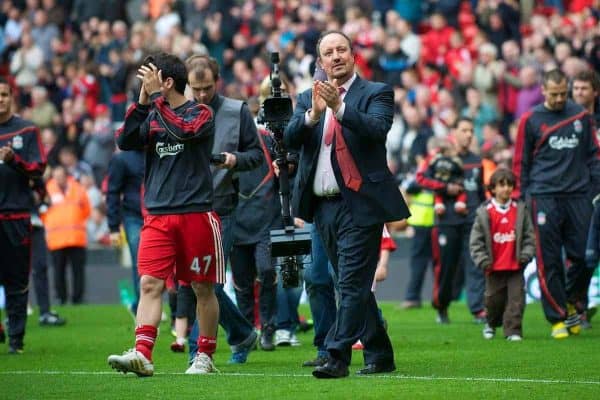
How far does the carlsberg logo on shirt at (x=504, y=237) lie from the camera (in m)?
14.6

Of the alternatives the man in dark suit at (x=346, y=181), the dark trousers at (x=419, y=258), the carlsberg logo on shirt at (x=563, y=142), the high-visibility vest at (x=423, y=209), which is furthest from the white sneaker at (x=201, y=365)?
the dark trousers at (x=419, y=258)

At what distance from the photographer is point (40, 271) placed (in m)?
19.1

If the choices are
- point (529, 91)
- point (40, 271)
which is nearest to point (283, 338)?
point (40, 271)

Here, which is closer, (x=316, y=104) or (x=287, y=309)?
(x=316, y=104)

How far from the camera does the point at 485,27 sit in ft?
85.9

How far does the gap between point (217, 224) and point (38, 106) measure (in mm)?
19118

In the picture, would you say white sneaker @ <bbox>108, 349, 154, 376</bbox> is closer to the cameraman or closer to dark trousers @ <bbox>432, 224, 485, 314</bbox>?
the cameraman

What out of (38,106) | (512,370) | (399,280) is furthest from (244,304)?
(38,106)

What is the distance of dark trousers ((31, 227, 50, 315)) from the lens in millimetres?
18922

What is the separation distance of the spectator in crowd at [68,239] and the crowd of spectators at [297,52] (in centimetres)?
139

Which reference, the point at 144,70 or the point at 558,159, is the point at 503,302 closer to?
the point at 558,159

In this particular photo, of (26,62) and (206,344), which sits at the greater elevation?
(26,62)

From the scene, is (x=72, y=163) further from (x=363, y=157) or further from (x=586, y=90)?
(x=363, y=157)

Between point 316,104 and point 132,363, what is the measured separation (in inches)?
86.7
